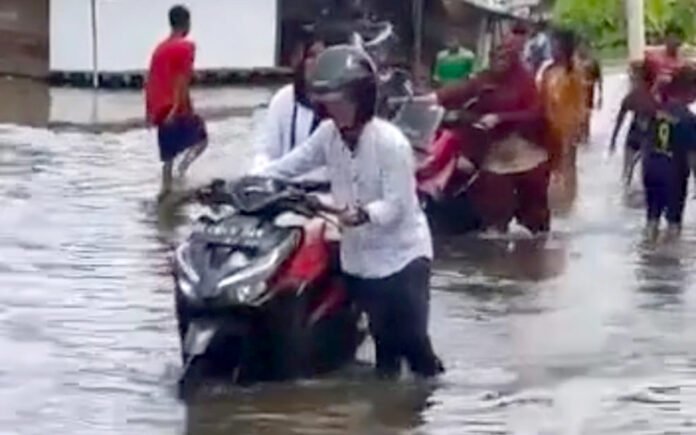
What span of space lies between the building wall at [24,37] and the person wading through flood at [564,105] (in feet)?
45.8

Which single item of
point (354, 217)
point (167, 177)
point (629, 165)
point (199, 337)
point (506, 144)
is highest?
point (354, 217)

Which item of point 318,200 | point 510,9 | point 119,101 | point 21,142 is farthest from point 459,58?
point 510,9

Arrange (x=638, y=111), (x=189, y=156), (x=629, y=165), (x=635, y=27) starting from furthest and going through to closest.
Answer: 1. (x=635, y=27)
2. (x=629, y=165)
3. (x=189, y=156)
4. (x=638, y=111)

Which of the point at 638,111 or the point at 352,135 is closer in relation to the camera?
the point at 352,135


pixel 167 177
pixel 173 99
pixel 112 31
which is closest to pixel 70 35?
pixel 112 31

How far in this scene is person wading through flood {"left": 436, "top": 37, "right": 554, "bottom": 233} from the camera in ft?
54.0

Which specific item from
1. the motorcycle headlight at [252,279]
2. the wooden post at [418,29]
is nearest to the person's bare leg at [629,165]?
the motorcycle headlight at [252,279]

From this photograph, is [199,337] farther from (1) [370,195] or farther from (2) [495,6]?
(2) [495,6]

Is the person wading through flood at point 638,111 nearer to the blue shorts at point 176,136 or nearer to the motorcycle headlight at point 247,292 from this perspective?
the blue shorts at point 176,136

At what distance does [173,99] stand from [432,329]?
6500 millimetres

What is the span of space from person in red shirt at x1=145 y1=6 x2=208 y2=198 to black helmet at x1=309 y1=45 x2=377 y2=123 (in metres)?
7.94

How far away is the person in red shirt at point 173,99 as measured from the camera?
1805 centimetres

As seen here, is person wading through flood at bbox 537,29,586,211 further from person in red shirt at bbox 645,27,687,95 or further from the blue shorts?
the blue shorts

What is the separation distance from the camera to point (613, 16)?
2291 inches
